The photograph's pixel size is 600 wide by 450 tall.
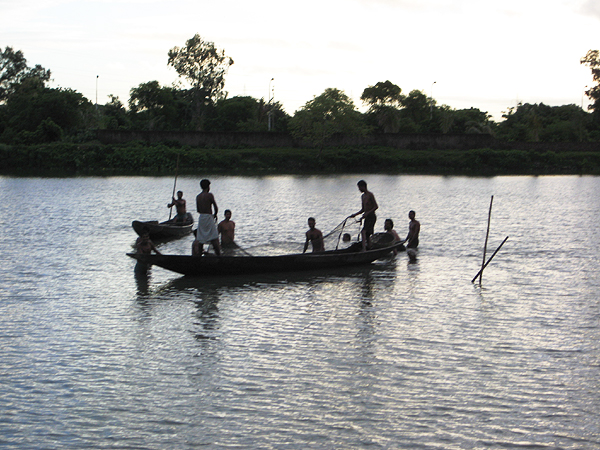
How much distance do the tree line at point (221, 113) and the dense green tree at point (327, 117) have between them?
0.09 meters

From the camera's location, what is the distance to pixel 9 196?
3259 cm

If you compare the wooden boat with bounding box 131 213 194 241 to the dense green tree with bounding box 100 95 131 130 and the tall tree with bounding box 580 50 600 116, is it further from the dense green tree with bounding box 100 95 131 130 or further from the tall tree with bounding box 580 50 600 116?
the tall tree with bounding box 580 50 600 116

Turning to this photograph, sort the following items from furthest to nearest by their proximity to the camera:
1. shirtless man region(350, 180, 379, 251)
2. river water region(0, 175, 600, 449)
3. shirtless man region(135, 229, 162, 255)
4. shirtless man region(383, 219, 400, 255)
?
1. shirtless man region(383, 219, 400, 255)
2. shirtless man region(350, 180, 379, 251)
3. shirtless man region(135, 229, 162, 255)
4. river water region(0, 175, 600, 449)

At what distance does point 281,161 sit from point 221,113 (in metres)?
12.9

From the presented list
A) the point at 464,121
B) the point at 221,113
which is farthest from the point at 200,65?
the point at 464,121

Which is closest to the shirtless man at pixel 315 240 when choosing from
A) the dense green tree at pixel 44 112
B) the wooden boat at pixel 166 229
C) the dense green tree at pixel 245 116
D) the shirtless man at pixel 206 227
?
the shirtless man at pixel 206 227

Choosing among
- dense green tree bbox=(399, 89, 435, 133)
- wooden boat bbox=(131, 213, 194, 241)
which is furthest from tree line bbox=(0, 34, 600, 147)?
wooden boat bbox=(131, 213, 194, 241)

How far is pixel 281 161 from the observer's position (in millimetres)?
58719

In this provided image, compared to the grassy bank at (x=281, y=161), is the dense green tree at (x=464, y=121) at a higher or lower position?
higher

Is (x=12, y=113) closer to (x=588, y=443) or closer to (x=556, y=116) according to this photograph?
(x=556, y=116)

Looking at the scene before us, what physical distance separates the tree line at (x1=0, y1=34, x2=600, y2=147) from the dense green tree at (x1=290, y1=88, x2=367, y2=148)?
0.09 metres

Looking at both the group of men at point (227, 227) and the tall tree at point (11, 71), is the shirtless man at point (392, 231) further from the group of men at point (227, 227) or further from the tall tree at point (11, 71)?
the tall tree at point (11, 71)

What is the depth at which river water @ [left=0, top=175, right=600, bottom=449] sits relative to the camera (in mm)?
6359

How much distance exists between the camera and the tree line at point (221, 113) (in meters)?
58.5
